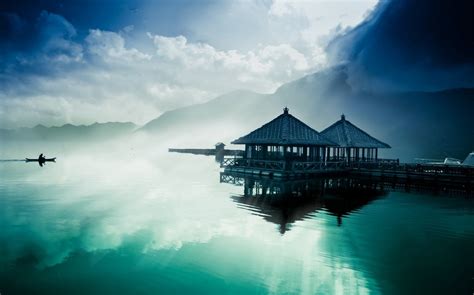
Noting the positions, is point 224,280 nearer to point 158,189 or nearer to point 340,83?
point 158,189

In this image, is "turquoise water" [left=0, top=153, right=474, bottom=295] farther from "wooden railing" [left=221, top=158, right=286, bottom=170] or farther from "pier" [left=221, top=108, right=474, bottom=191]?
"pier" [left=221, top=108, right=474, bottom=191]

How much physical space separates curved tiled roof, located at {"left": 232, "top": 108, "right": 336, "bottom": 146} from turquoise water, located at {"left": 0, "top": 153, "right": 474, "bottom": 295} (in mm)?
7382

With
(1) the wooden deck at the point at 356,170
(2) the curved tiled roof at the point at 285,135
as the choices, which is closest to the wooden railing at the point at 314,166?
(1) the wooden deck at the point at 356,170

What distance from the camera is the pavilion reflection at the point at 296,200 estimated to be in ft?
64.4

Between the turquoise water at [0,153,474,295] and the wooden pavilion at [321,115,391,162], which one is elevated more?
the wooden pavilion at [321,115,391,162]

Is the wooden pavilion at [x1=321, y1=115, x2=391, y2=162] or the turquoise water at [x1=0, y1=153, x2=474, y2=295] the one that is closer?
the turquoise water at [x1=0, y1=153, x2=474, y2=295]

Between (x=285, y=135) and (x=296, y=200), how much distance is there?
26.1 ft

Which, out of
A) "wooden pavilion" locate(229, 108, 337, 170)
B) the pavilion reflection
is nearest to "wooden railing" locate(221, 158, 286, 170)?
"wooden pavilion" locate(229, 108, 337, 170)

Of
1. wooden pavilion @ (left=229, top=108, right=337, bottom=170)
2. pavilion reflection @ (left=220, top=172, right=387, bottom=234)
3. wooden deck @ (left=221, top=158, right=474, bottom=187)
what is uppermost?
wooden pavilion @ (left=229, top=108, right=337, bottom=170)

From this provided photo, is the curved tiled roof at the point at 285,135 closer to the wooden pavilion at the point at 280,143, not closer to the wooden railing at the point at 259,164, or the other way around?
the wooden pavilion at the point at 280,143

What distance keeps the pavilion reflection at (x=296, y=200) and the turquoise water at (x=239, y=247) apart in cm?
14

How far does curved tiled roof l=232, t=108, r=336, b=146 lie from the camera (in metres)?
30.2

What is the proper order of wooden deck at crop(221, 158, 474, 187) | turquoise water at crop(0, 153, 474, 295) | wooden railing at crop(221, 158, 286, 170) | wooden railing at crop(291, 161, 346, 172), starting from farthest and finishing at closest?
1. wooden railing at crop(291, 161, 346, 172)
2. wooden railing at crop(221, 158, 286, 170)
3. wooden deck at crop(221, 158, 474, 187)
4. turquoise water at crop(0, 153, 474, 295)

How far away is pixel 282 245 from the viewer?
45.6 feet
